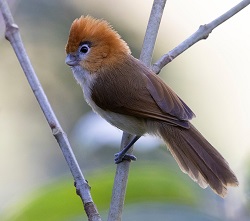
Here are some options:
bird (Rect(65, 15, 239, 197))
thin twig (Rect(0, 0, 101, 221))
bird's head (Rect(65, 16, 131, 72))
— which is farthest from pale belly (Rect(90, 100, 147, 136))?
thin twig (Rect(0, 0, 101, 221))

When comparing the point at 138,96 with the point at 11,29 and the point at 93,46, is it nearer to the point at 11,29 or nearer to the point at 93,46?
the point at 93,46

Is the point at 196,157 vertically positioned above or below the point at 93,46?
below

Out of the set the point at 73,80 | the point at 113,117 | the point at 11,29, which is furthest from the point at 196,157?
the point at 73,80

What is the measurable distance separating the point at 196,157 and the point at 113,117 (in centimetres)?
43

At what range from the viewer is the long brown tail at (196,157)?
101 inches

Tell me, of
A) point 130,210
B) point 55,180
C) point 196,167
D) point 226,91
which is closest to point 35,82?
point 55,180

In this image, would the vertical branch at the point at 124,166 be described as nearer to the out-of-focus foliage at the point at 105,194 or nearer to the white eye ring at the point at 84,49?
the out-of-focus foliage at the point at 105,194

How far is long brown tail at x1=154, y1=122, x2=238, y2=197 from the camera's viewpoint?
257 cm

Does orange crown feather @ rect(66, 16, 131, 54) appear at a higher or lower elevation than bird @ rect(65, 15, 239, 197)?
higher

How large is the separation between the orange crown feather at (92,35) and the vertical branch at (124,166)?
0.29 meters

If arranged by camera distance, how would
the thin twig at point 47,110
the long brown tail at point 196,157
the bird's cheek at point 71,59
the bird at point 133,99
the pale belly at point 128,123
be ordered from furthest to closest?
the bird's cheek at point 71,59 < the pale belly at point 128,123 < the bird at point 133,99 < the long brown tail at point 196,157 < the thin twig at point 47,110

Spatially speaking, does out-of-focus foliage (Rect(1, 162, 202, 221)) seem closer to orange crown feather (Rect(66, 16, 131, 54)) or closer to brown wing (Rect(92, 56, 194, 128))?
brown wing (Rect(92, 56, 194, 128))

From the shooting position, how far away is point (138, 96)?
2854mm

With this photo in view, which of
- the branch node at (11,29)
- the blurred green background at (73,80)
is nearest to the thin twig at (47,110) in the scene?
the branch node at (11,29)
